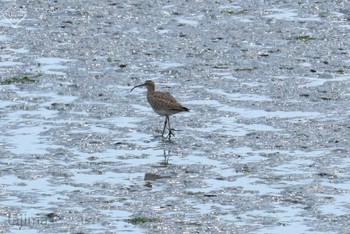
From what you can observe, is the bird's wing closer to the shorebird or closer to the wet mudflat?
the shorebird

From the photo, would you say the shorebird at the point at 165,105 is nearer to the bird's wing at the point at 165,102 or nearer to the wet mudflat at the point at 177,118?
the bird's wing at the point at 165,102

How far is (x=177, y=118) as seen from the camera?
21.6m

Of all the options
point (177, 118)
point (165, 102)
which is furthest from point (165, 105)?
point (177, 118)

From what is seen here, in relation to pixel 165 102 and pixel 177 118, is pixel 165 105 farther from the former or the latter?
pixel 177 118

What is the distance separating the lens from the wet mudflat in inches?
646

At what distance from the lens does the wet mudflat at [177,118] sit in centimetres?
1641

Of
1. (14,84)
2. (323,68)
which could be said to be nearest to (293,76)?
(323,68)

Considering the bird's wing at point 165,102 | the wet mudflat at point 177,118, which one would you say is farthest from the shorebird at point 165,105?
the wet mudflat at point 177,118

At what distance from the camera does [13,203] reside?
16.5 meters

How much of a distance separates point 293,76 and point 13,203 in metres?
8.52

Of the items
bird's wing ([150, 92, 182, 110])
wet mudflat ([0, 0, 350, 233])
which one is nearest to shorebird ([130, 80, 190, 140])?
bird's wing ([150, 92, 182, 110])

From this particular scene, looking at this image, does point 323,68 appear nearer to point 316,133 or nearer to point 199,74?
point 199,74

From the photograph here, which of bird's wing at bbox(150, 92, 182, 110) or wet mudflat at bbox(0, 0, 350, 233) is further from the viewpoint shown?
bird's wing at bbox(150, 92, 182, 110)

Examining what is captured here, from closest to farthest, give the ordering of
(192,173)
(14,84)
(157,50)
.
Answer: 1. (192,173)
2. (14,84)
3. (157,50)
